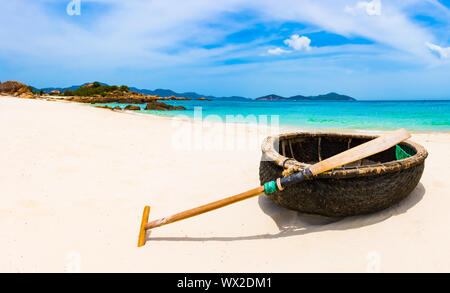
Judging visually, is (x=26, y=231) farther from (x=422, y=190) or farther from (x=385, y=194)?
(x=422, y=190)

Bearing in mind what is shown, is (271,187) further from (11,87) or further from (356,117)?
(11,87)

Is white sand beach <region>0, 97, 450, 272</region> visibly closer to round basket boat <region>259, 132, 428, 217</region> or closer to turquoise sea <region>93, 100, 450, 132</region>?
round basket boat <region>259, 132, 428, 217</region>

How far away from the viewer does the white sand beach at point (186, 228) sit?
2.01 meters

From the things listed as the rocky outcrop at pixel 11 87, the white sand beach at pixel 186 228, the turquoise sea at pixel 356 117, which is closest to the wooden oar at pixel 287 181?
the white sand beach at pixel 186 228

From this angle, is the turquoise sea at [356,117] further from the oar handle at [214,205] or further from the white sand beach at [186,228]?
the oar handle at [214,205]

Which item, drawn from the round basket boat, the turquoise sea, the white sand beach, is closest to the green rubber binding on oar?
the round basket boat

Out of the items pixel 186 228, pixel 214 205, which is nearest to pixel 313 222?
pixel 214 205

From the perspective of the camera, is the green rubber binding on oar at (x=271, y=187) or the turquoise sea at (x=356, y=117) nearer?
the green rubber binding on oar at (x=271, y=187)

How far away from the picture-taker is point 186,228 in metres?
2.56

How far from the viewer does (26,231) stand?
2346mm

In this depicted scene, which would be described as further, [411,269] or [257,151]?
[257,151]
